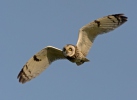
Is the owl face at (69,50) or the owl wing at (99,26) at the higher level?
the owl wing at (99,26)

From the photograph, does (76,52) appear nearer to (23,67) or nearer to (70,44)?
(70,44)

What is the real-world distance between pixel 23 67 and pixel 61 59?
1.60 m

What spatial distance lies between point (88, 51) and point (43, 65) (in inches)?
77.3

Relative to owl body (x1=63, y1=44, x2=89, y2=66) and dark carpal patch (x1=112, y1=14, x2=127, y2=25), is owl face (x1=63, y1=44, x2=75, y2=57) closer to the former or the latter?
owl body (x1=63, y1=44, x2=89, y2=66)

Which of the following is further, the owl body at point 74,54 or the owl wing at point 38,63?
the owl wing at point 38,63

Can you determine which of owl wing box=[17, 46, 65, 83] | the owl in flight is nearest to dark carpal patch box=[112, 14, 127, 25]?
the owl in flight

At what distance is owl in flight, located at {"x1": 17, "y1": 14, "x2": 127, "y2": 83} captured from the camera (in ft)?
81.4

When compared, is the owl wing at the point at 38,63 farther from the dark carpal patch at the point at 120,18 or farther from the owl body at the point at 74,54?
the dark carpal patch at the point at 120,18

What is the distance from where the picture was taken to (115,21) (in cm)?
2478

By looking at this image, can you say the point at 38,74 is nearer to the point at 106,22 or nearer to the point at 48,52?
the point at 48,52

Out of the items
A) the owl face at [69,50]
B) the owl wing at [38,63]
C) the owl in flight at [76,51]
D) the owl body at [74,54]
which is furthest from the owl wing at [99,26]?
the owl wing at [38,63]

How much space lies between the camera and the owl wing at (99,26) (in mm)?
24797

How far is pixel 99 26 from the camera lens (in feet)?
81.5

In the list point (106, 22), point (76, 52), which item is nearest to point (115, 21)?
point (106, 22)
